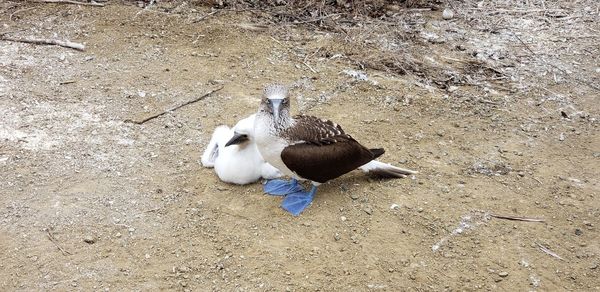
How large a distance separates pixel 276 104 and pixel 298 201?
2.51 feet

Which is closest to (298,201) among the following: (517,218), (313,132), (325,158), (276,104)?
(325,158)

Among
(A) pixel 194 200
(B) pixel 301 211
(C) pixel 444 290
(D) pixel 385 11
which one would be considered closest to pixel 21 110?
(A) pixel 194 200

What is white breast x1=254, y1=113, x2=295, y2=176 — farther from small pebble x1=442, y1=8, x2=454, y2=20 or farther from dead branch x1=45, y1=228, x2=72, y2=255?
small pebble x1=442, y1=8, x2=454, y2=20

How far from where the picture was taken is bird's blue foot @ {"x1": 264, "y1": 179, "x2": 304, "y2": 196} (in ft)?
15.0

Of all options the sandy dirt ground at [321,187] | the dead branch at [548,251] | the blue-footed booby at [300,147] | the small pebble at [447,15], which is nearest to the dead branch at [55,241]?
the sandy dirt ground at [321,187]

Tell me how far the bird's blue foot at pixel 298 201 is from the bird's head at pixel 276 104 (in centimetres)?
59

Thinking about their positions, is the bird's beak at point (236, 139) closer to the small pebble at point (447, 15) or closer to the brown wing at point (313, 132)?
the brown wing at point (313, 132)

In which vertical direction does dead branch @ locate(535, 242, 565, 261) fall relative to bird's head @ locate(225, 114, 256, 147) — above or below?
below

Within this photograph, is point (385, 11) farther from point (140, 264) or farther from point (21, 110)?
point (140, 264)

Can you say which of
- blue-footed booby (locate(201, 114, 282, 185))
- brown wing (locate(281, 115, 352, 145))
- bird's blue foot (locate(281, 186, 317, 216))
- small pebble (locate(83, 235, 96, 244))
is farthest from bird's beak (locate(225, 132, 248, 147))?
small pebble (locate(83, 235, 96, 244))

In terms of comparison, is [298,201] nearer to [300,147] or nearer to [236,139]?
[300,147]

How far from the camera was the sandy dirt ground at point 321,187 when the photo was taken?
3.89 metres

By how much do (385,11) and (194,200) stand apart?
4165mm

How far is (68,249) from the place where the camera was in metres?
3.95
